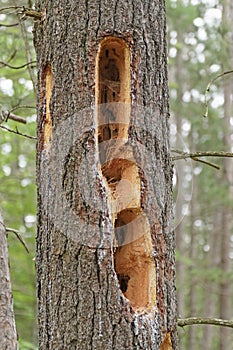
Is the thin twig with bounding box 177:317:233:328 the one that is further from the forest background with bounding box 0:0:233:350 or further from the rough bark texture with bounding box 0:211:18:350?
the forest background with bounding box 0:0:233:350

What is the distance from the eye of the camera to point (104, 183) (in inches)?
97.2

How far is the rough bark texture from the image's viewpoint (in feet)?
10.9

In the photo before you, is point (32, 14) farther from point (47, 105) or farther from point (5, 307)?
point (5, 307)

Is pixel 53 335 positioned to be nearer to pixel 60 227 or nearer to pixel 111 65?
pixel 60 227

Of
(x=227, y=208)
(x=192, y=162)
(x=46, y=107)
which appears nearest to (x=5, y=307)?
(x=46, y=107)

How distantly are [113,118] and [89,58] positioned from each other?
0.29 m

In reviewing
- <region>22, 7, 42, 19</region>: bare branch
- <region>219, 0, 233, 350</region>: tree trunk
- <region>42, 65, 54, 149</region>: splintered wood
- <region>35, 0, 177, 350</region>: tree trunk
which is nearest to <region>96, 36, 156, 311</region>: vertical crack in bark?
<region>35, 0, 177, 350</region>: tree trunk

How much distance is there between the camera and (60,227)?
249 cm

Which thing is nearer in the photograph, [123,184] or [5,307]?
[123,184]

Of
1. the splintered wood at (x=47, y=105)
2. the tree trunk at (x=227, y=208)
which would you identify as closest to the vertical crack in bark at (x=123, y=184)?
the splintered wood at (x=47, y=105)

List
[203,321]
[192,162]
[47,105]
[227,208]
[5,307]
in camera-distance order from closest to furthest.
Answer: [47,105] → [203,321] → [5,307] → [192,162] → [227,208]

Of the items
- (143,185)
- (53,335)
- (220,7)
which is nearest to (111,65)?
(143,185)

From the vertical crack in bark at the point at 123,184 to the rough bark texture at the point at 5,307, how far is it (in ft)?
3.59

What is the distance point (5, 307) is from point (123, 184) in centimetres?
134
